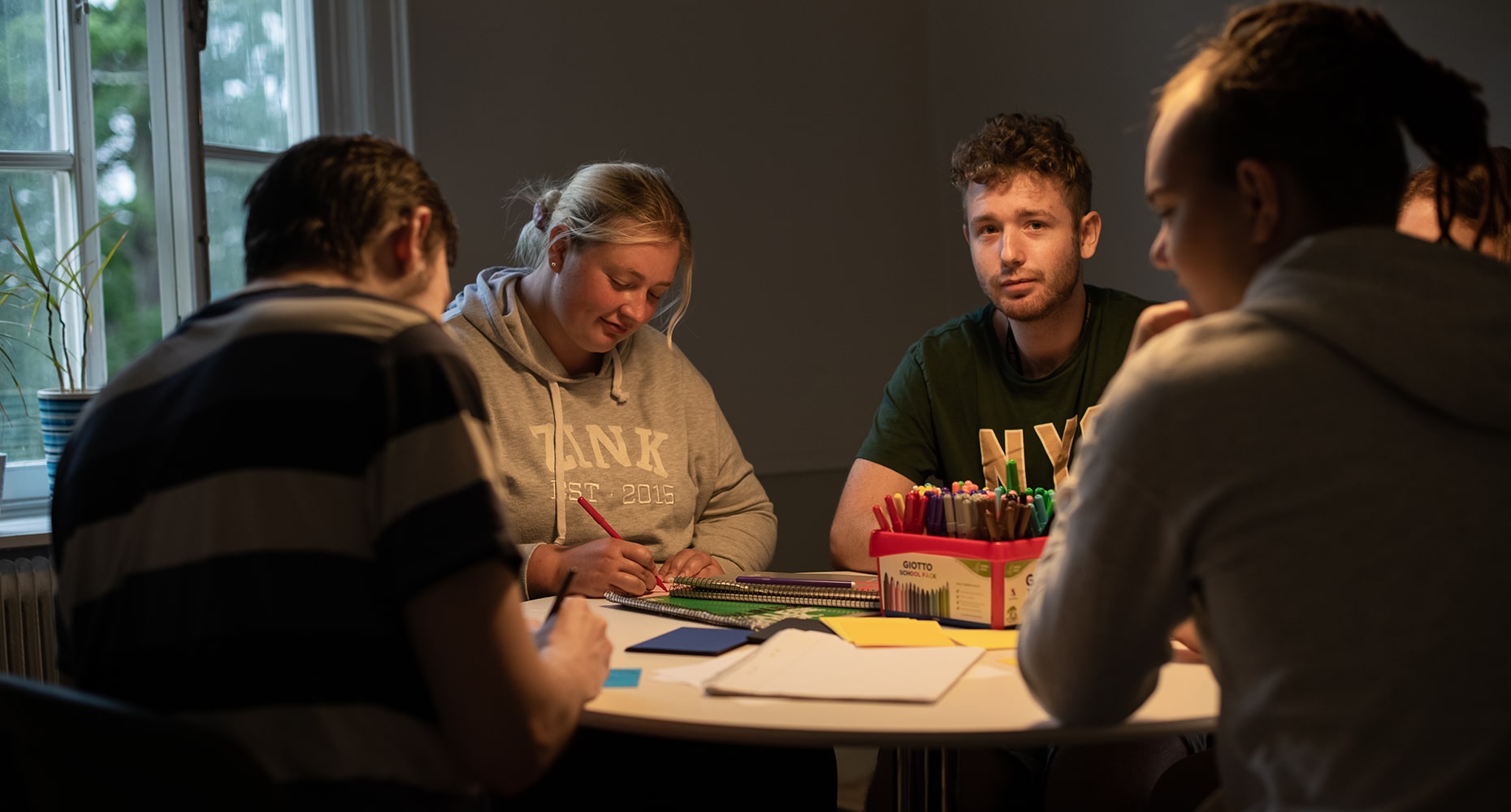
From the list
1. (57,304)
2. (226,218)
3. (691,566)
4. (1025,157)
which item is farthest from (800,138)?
(57,304)

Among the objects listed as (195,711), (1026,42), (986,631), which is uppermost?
(1026,42)

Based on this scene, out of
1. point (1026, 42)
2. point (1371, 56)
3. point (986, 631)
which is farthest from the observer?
point (1026, 42)

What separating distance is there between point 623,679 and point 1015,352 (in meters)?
1.26

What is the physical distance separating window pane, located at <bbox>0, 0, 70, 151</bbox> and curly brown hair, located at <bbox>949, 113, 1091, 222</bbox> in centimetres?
193

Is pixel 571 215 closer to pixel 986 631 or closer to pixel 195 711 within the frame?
pixel 986 631

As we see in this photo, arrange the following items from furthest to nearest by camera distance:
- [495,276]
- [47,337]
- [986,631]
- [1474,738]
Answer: [47,337], [495,276], [986,631], [1474,738]

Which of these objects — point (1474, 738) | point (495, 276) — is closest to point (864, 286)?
point (495, 276)

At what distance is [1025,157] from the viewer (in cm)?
219

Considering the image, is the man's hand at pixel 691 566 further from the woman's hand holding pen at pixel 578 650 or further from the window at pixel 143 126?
the window at pixel 143 126

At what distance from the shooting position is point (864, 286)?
361cm

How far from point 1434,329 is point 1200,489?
20 centimetres

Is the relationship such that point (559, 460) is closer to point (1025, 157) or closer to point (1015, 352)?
point (1015, 352)

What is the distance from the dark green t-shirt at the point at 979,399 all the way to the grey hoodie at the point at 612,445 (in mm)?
298

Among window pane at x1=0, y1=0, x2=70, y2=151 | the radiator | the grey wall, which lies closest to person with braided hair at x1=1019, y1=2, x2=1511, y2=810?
the grey wall
